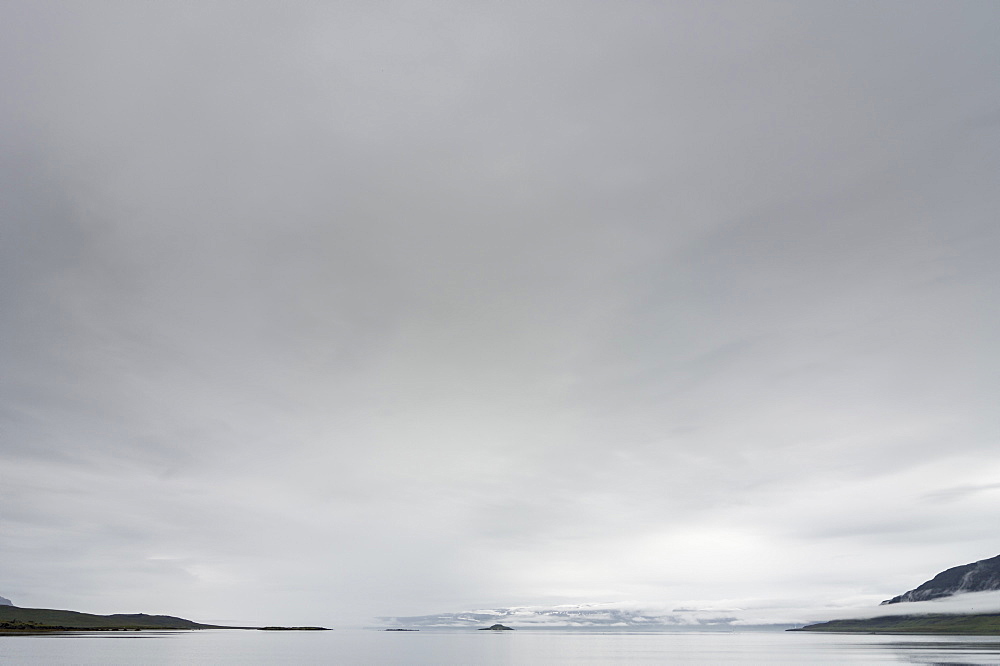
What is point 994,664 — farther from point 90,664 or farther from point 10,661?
point 10,661

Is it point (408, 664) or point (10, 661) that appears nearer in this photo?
point (10, 661)

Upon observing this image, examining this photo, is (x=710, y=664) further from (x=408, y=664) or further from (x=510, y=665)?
(x=408, y=664)

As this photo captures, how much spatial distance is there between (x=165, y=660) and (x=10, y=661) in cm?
2274

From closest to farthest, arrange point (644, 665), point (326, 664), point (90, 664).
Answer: point (90, 664)
point (326, 664)
point (644, 665)

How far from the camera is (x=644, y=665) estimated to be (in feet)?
386

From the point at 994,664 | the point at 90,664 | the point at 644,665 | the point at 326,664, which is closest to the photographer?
the point at 90,664

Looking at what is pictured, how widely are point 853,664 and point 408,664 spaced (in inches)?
3610

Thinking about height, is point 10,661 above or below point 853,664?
above

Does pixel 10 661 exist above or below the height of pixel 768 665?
above

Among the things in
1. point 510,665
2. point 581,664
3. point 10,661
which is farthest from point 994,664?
point 10,661

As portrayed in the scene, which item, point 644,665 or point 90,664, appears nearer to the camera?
point 90,664

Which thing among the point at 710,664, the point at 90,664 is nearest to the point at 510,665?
the point at 710,664

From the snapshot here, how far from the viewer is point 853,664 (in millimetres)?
120312

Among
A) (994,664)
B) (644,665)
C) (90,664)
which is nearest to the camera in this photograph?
(90,664)
